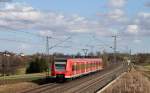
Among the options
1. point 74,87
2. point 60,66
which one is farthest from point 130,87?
point 60,66

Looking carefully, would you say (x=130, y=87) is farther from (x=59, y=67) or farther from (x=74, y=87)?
(x=59, y=67)

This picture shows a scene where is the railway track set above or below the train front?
below

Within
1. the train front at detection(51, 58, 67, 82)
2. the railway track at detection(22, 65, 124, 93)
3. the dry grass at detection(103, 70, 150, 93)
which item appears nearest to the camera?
the dry grass at detection(103, 70, 150, 93)

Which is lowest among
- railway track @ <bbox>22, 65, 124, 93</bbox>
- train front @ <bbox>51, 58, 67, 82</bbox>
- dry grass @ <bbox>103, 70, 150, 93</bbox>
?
railway track @ <bbox>22, 65, 124, 93</bbox>

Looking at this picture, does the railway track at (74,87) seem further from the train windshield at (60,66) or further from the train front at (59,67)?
the train windshield at (60,66)

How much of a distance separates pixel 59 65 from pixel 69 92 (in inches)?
533

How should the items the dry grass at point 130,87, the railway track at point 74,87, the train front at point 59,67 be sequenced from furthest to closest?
the train front at point 59,67
the railway track at point 74,87
the dry grass at point 130,87

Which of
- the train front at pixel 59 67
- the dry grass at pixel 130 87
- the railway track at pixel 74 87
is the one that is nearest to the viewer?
the dry grass at pixel 130 87

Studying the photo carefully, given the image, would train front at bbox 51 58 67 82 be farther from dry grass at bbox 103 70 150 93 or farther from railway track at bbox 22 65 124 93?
dry grass at bbox 103 70 150 93

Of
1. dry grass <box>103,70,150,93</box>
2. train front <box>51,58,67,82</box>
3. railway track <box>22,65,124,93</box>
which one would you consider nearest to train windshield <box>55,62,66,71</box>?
train front <box>51,58,67,82</box>

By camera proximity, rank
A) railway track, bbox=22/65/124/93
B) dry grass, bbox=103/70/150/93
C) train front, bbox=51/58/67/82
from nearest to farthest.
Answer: dry grass, bbox=103/70/150/93 < railway track, bbox=22/65/124/93 < train front, bbox=51/58/67/82

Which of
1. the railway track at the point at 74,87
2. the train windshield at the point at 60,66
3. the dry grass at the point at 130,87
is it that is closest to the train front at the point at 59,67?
the train windshield at the point at 60,66

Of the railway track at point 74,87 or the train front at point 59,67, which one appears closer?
the railway track at point 74,87

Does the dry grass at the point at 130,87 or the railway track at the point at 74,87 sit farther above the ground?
the dry grass at the point at 130,87
